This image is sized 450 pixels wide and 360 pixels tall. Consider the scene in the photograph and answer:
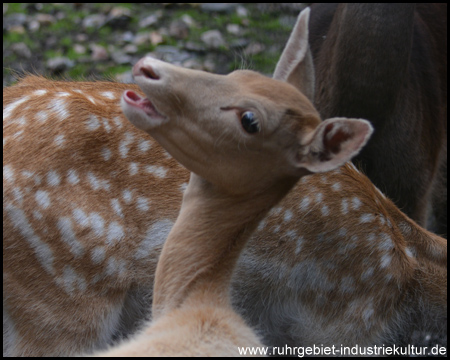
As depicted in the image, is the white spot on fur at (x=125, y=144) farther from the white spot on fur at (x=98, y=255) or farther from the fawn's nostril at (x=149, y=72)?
the fawn's nostril at (x=149, y=72)

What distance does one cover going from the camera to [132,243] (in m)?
3.02

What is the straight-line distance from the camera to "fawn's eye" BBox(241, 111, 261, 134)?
2.35 metres

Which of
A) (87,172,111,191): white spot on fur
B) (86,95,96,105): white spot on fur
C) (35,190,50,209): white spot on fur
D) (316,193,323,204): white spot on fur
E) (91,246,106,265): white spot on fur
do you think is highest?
(86,95,96,105): white spot on fur

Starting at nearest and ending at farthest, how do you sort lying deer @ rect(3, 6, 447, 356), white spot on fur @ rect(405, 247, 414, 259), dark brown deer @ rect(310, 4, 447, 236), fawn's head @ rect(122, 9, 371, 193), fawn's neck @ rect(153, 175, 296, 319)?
fawn's head @ rect(122, 9, 371, 193)
fawn's neck @ rect(153, 175, 296, 319)
lying deer @ rect(3, 6, 447, 356)
white spot on fur @ rect(405, 247, 414, 259)
dark brown deer @ rect(310, 4, 447, 236)

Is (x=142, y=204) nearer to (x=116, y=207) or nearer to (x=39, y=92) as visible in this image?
(x=116, y=207)

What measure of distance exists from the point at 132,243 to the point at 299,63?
3.39 ft

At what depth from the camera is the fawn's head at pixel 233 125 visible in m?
2.33

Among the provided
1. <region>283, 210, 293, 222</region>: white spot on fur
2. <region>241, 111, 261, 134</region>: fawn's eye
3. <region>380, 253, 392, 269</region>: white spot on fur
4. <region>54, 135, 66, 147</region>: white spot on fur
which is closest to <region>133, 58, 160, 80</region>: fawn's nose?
<region>241, 111, 261, 134</region>: fawn's eye

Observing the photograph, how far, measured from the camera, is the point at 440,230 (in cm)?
538

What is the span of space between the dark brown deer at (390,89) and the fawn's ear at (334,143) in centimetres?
180

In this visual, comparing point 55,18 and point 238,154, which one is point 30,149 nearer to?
point 238,154

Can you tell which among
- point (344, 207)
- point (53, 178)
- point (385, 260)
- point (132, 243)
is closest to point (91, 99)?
point (53, 178)

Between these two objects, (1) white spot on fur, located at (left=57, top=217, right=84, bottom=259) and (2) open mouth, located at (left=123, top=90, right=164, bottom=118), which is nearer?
(2) open mouth, located at (left=123, top=90, right=164, bottom=118)

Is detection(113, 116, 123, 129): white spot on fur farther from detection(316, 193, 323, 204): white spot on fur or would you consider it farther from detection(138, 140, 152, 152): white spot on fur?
detection(316, 193, 323, 204): white spot on fur
